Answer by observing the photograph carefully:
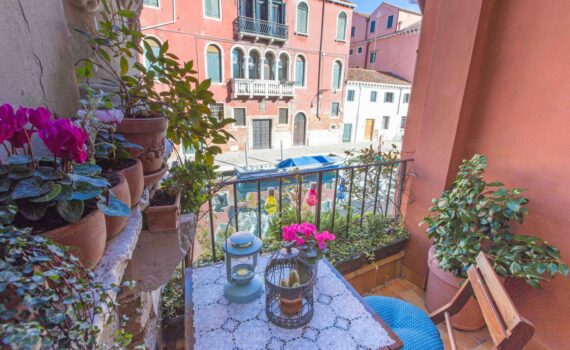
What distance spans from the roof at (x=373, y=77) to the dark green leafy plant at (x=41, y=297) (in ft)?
46.5

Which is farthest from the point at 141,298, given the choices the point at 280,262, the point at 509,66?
the point at 509,66

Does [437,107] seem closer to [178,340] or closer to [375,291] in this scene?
[375,291]

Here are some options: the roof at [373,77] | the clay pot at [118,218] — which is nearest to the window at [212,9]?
the roof at [373,77]

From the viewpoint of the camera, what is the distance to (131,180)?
66 centimetres

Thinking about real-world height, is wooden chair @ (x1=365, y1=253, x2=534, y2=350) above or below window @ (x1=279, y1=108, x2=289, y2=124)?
below

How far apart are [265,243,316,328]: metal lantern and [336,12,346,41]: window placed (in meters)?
13.4

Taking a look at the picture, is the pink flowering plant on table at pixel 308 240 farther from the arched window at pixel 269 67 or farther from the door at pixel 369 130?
the door at pixel 369 130

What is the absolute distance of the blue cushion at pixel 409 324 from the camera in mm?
1155

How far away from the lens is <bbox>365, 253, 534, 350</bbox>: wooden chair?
33.3 inches

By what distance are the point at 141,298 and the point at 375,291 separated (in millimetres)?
1930


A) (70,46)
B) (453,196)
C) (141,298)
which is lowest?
(141,298)

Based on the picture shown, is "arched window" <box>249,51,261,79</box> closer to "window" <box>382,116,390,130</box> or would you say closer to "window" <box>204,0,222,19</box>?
"window" <box>204,0,222,19</box>

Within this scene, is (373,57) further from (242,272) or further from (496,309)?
(242,272)

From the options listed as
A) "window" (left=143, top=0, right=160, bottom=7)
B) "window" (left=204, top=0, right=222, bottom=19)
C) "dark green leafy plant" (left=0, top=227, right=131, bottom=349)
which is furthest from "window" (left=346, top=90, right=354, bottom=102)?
"dark green leafy plant" (left=0, top=227, right=131, bottom=349)
